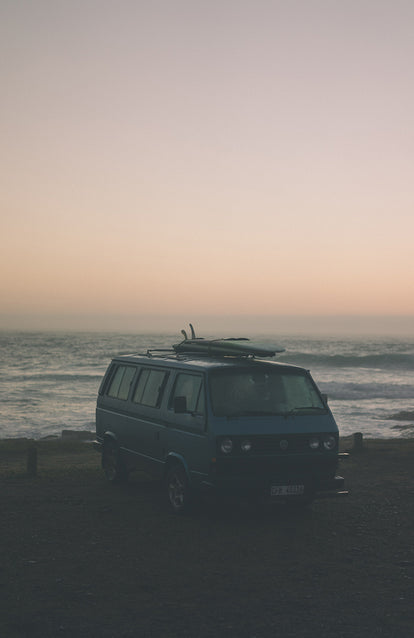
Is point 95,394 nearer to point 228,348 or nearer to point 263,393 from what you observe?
point 228,348

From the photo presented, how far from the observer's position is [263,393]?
8.70m

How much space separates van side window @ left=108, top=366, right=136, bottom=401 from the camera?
10820mm

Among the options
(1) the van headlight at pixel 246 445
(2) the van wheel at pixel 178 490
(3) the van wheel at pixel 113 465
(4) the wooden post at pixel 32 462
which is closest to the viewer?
(1) the van headlight at pixel 246 445

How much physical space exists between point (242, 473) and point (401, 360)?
240 feet

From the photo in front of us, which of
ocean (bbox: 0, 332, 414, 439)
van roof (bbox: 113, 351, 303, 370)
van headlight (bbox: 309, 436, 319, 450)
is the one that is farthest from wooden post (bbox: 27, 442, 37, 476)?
ocean (bbox: 0, 332, 414, 439)

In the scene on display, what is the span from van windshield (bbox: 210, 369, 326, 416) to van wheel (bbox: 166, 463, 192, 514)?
1249 millimetres

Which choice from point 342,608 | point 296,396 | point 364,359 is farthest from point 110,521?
point 364,359

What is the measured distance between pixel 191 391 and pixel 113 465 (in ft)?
10.8

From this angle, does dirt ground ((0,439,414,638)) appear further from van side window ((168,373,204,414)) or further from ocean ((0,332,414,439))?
ocean ((0,332,414,439))

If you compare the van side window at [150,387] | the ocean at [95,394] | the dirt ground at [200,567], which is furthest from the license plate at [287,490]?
the ocean at [95,394]

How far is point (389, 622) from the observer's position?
5.21m

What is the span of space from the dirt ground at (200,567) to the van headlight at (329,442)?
1075mm

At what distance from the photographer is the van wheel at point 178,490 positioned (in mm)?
8586

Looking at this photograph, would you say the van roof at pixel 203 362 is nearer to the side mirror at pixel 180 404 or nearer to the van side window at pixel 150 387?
the van side window at pixel 150 387
